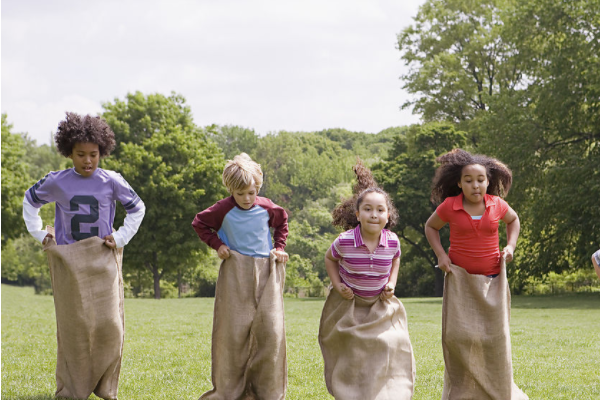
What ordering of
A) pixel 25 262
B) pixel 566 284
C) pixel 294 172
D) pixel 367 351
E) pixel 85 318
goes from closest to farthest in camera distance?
1. pixel 367 351
2. pixel 85 318
3. pixel 566 284
4. pixel 25 262
5. pixel 294 172

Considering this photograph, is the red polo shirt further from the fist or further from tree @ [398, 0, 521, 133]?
tree @ [398, 0, 521, 133]

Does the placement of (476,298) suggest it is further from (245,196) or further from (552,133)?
(552,133)

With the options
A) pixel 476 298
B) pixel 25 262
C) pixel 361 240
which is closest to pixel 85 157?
pixel 361 240

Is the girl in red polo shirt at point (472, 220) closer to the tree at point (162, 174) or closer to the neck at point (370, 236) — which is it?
the neck at point (370, 236)

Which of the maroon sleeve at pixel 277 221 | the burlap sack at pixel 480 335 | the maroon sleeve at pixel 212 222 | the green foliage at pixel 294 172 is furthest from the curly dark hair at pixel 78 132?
the green foliage at pixel 294 172

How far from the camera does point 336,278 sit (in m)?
5.79

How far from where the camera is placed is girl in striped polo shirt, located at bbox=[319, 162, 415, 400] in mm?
5590

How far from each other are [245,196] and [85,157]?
4.90 feet

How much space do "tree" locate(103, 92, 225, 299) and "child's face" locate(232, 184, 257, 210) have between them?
94.2ft

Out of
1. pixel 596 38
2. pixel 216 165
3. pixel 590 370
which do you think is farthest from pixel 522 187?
pixel 590 370

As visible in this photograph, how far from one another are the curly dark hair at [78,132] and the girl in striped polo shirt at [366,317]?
2.33 metres

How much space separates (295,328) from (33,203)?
31.4 feet

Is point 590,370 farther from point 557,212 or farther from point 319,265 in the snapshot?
point 319,265

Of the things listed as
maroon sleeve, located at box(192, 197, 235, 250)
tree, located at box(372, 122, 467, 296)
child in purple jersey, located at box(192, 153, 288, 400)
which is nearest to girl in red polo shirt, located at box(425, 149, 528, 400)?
child in purple jersey, located at box(192, 153, 288, 400)
